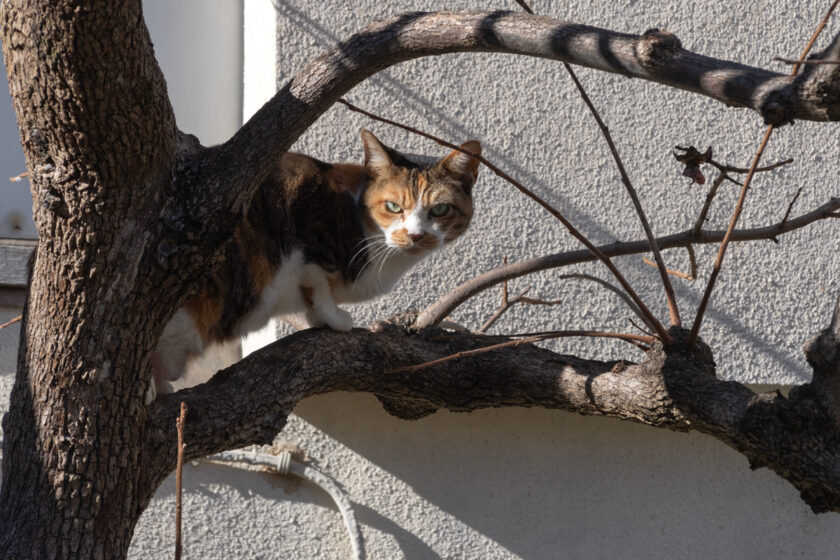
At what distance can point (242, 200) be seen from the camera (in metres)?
1.33

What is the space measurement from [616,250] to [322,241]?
26.3 inches

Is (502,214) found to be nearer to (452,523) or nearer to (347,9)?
(347,9)

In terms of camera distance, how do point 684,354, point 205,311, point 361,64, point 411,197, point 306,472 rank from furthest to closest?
point 306,472, point 411,197, point 205,311, point 684,354, point 361,64

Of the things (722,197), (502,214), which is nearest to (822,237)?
(722,197)

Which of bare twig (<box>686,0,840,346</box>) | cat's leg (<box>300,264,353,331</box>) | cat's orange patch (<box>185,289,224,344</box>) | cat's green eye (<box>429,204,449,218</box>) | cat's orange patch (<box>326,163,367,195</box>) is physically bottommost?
cat's orange patch (<box>185,289,224,344</box>)

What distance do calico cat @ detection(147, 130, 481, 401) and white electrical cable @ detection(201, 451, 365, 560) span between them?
459mm

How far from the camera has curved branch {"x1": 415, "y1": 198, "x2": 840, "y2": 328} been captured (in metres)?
1.63

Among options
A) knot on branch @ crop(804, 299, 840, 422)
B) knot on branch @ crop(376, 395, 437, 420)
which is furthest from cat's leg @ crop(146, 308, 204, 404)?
knot on branch @ crop(804, 299, 840, 422)

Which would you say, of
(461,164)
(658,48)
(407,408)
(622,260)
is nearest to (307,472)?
(407,408)

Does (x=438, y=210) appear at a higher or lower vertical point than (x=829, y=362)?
higher

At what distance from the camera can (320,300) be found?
1914 mm

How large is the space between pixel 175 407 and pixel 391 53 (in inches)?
28.4

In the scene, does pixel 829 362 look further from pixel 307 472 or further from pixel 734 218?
pixel 307 472

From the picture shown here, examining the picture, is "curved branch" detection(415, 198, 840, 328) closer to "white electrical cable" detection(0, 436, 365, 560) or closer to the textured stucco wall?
the textured stucco wall
